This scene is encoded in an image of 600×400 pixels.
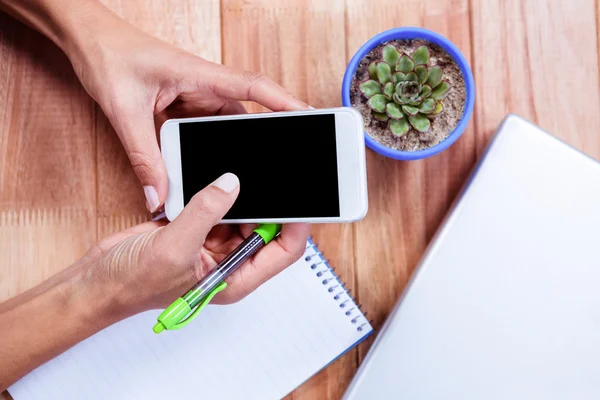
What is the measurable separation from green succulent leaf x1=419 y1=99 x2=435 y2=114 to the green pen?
0.21m

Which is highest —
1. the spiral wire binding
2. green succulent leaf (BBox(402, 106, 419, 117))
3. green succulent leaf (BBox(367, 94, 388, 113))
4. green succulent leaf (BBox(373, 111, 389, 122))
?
green succulent leaf (BBox(367, 94, 388, 113))

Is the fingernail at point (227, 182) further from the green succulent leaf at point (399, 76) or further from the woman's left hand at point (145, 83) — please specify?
the green succulent leaf at point (399, 76)

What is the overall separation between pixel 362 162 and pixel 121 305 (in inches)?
12.4

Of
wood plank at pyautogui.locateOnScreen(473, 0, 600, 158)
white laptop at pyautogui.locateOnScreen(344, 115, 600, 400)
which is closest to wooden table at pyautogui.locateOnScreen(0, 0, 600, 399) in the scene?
wood plank at pyautogui.locateOnScreen(473, 0, 600, 158)

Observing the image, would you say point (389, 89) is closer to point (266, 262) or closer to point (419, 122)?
point (419, 122)

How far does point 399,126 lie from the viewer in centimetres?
59

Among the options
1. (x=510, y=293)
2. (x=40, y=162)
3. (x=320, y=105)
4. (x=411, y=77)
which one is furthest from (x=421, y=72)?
(x=40, y=162)

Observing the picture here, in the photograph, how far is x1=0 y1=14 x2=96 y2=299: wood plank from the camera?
0.70 metres

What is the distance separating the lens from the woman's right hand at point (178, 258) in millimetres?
513

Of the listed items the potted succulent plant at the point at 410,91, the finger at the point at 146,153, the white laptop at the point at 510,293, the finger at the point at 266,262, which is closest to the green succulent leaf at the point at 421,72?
the potted succulent plant at the point at 410,91

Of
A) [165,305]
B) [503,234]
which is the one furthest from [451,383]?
[165,305]

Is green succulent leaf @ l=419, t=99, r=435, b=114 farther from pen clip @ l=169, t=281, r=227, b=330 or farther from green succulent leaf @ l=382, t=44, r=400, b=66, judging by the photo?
pen clip @ l=169, t=281, r=227, b=330

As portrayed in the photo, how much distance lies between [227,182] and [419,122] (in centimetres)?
23

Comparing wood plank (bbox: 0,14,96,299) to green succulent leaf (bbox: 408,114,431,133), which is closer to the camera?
green succulent leaf (bbox: 408,114,431,133)
